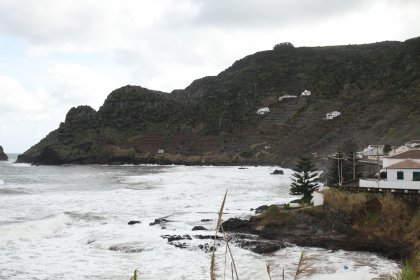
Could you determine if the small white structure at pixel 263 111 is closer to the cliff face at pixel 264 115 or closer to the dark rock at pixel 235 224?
the cliff face at pixel 264 115

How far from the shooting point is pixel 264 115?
124625 mm

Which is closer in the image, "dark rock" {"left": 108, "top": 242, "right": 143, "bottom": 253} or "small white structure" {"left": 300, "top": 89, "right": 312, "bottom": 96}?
"dark rock" {"left": 108, "top": 242, "right": 143, "bottom": 253}

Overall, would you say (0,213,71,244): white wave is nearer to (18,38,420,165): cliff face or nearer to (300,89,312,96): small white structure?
(18,38,420,165): cliff face

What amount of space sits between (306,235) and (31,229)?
14984 mm

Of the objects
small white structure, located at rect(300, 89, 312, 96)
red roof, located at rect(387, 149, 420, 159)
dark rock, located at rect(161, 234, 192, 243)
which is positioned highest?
small white structure, located at rect(300, 89, 312, 96)

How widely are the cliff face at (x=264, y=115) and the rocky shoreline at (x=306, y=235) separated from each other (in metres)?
53.5

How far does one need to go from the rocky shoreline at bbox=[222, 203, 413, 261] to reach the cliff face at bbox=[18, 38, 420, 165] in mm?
53509

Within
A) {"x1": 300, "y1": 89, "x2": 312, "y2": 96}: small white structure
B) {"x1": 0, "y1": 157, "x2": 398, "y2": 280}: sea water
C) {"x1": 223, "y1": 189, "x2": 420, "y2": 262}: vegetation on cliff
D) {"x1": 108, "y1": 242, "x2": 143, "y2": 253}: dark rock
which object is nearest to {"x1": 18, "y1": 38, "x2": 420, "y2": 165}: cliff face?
{"x1": 300, "y1": 89, "x2": 312, "y2": 96}: small white structure

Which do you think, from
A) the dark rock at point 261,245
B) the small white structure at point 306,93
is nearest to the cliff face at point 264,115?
the small white structure at point 306,93

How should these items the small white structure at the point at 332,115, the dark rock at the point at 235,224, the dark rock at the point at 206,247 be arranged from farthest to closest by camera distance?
the small white structure at the point at 332,115 → the dark rock at the point at 235,224 → the dark rock at the point at 206,247

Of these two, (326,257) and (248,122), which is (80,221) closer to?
(326,257)

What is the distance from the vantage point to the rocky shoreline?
18672mm

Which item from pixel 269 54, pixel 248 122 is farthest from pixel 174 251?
pixel 269 54

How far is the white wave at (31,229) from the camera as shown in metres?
23.0
